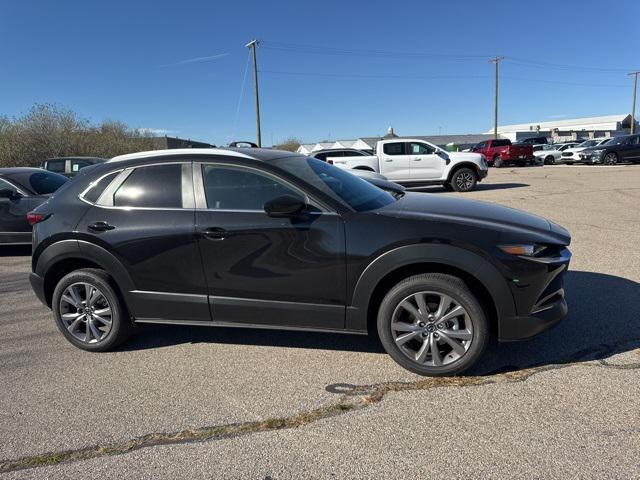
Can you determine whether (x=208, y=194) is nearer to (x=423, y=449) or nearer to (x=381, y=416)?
(x=381, y=416)

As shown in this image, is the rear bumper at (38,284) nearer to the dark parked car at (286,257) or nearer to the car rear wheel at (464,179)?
the dark parked car at (286,257)

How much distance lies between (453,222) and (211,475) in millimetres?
2274

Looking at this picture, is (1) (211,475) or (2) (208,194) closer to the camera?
(1) (211,475)

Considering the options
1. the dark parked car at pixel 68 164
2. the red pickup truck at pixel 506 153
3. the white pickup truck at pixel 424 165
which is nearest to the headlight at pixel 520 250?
the white pickup truck at pixel 424 165

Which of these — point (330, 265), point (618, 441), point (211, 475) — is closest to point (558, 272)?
point (618, 441)

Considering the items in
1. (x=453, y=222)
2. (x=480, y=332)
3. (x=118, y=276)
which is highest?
(x=453, y=222)

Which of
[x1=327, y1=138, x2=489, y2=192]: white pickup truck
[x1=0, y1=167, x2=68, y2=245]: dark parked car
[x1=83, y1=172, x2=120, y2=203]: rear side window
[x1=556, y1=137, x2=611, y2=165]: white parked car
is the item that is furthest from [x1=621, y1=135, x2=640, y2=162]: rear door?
[x1=83, y1=172, x2=120, y2=203]: rear side window

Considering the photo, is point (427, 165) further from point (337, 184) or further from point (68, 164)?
point (68, 164)

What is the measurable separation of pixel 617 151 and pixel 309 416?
3004 cm

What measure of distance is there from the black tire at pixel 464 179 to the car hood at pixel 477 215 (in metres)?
12.6

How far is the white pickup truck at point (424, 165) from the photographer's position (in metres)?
16.3

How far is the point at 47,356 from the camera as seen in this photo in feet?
13.7

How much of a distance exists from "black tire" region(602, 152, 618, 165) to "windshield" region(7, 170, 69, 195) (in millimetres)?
28815

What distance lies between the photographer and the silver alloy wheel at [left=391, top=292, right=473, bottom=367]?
3402 mm
